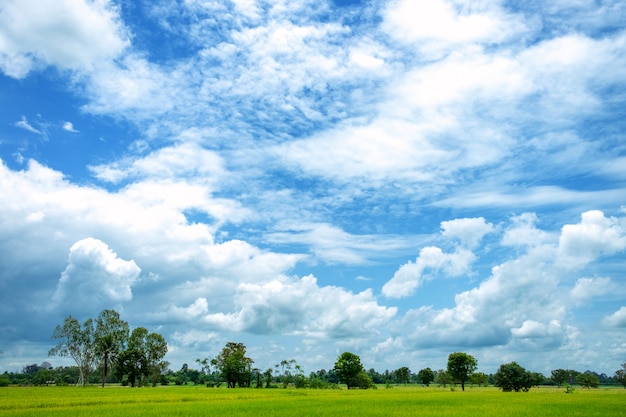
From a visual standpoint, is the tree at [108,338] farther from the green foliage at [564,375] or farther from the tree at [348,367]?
the green foliage at [564,375]

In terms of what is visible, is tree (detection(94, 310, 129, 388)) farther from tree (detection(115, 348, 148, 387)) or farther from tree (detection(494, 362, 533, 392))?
tree (detection(494, 362, 533, 392))

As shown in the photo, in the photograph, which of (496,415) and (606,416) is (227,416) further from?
(606,416)

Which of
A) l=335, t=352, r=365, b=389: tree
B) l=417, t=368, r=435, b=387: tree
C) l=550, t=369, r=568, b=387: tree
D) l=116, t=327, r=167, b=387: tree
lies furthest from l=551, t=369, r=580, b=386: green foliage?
l=116, t=327, r=167, b=387: tree

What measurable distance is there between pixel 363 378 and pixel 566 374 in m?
100

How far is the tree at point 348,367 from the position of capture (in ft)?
350

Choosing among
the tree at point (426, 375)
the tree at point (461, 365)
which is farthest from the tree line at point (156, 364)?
the tree at point (426, 375)

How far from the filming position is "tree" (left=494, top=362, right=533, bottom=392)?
9525 cm

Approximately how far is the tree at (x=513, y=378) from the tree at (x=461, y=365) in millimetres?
5666

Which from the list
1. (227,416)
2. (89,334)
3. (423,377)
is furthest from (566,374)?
(227,416)

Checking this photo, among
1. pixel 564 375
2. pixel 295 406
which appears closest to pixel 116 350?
pixel 295 406

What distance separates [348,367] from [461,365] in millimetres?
26434

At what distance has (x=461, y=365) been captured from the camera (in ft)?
334

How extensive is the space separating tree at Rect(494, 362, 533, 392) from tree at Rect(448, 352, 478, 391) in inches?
223

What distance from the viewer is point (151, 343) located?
109 metres
